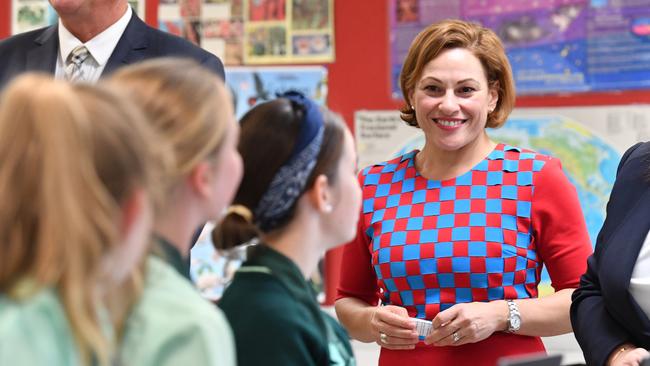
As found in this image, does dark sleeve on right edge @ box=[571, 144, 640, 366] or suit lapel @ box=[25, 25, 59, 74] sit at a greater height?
suit lapel @ box=[25, 25, 59, 74]

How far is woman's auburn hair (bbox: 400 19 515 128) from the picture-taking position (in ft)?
6.82

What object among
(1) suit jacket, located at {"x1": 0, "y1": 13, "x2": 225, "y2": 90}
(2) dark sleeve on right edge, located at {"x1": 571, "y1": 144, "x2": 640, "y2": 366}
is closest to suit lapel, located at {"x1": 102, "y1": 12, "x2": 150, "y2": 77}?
(1) suit jacket, located at {"x1": 0, "y1": 13, "x2": 225, "y2": 90}

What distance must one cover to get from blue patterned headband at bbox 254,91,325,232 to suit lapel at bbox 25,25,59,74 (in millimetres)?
874

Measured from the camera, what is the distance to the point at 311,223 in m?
1.42

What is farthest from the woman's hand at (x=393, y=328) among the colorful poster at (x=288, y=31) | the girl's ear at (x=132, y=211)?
the colorful poster at (x=288, y=31)

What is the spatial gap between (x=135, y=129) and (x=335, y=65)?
224 cm

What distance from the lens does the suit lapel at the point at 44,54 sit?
2057mm

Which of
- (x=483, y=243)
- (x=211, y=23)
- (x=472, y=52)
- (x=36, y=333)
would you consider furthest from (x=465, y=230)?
(x=211, y=23)

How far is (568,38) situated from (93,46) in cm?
161

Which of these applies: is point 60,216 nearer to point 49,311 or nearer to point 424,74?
point 49,311

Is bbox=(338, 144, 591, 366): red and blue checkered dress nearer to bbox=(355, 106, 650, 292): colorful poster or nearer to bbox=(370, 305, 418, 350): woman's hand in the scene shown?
bbox=(370, 305, 418, 350): woman's hand

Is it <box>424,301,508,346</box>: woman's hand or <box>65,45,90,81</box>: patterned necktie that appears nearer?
<box>424,301,508,346</box>: woman's hand

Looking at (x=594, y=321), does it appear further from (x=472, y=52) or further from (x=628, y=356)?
(x=472, y=52)

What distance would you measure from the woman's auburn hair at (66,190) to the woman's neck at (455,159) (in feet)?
3.99
